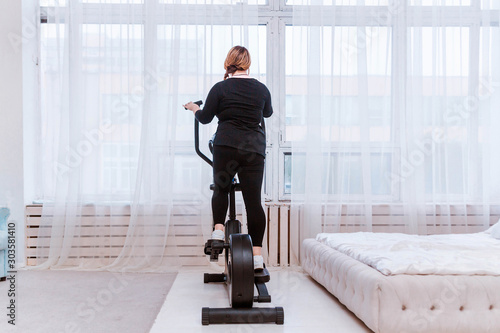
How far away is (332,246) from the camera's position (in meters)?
3.16

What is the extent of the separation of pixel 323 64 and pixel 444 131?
3.99 feet

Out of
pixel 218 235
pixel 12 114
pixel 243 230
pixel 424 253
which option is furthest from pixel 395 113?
pixel 12 114

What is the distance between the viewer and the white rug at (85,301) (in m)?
2.46

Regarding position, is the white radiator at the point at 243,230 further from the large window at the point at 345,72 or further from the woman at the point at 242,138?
the woman at the point at 242,138

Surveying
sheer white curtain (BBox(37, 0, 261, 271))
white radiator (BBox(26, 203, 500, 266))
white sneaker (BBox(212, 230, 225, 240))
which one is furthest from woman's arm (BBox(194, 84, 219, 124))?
white radiator (BBox(26, 203, 500, 266))

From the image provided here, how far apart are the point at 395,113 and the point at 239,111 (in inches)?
76.8

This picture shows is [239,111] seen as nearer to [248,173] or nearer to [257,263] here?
[248,173]

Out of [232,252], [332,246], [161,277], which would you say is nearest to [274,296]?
[332,246]

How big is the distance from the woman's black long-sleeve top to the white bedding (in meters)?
0.86

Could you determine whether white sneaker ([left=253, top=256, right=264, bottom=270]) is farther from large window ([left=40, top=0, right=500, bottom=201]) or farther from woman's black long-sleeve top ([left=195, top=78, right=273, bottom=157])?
large window ([left=40, top=0, right=500, bottom=201])

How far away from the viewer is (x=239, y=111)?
2773 mm

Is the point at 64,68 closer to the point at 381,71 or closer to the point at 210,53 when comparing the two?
the point at 210,53

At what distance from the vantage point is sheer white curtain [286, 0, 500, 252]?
4066 millimetres

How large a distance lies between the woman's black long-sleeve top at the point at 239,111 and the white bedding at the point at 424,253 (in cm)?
86
